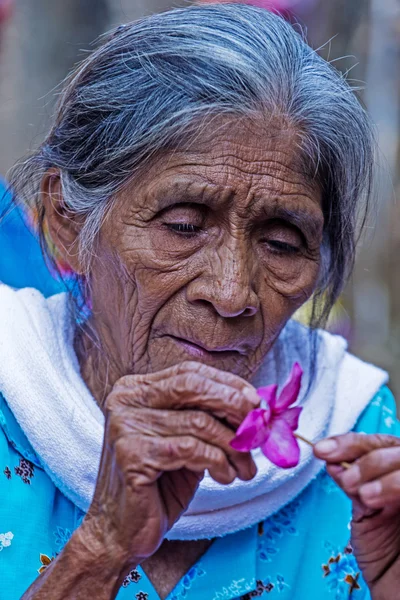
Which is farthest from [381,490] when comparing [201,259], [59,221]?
[59,221]

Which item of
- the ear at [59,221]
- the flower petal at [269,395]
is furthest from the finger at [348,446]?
the ear at [59,221]

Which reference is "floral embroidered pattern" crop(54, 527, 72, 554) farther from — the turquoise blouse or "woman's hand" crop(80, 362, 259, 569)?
"woman's hand" crop(80, 362, 259, 569)

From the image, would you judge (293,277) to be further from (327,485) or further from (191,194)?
(327,485)

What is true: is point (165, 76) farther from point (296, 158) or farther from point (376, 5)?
point (376, 5)

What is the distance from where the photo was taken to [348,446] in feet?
5.03

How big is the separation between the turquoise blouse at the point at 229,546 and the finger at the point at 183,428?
2.00 ft

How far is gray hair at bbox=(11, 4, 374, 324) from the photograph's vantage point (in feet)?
6.49

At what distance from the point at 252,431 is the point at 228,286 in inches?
21.6

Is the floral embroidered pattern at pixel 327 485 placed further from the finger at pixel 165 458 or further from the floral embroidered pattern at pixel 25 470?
the finger at pixel 165 458

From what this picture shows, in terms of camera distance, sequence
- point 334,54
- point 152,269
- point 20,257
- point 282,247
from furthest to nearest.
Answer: point 334,54, point 20,257, point 282,247, point 152,269

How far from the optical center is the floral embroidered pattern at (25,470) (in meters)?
2.08

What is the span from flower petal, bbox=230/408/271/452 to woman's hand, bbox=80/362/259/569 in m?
Result: 0.02

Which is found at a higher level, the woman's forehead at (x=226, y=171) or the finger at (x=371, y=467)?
the woman's forehead at (x=226, y=171)

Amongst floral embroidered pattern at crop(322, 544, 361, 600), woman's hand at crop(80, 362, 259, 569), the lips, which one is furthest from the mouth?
floral embroidered pattern at crop(322, 544, 361, 600)
